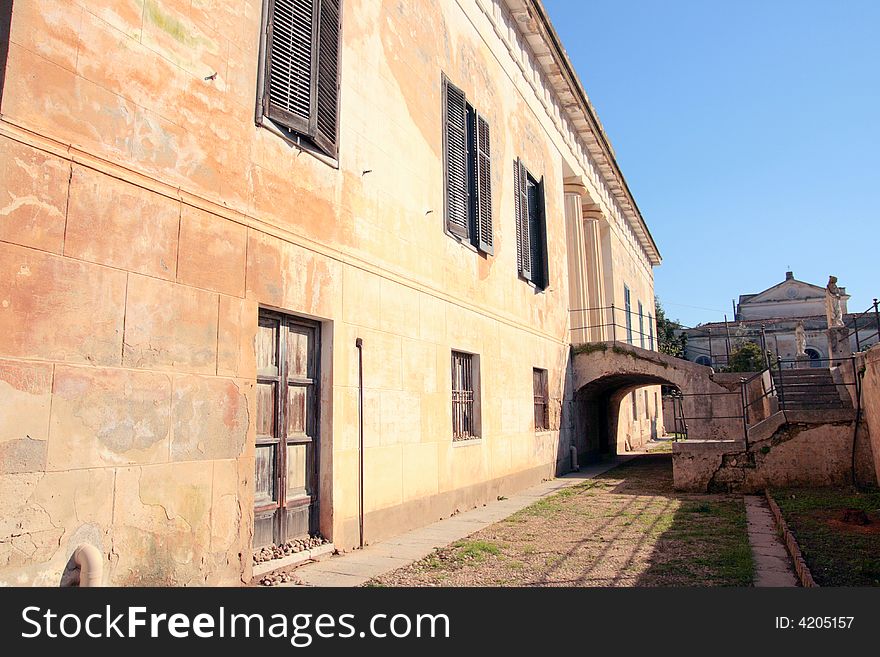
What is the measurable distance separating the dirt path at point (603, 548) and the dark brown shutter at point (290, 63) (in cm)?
461

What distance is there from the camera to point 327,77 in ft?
22.3

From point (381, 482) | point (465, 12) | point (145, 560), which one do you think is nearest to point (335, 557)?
point (381, 482)

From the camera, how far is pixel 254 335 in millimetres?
5398

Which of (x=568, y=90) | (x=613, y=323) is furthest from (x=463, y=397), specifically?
(x=568, y=90)

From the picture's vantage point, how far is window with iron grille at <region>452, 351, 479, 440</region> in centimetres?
951

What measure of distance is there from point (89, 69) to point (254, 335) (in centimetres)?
236

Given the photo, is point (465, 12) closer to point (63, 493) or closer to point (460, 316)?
point (460, 316)

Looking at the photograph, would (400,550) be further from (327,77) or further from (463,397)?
(327,77)

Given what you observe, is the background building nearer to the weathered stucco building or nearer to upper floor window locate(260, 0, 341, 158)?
the weathered stucco building

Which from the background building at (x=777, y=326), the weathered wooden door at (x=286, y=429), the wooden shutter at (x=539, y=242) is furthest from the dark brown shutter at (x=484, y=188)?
the background building at (x=777, y=326)

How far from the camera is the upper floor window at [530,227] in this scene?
12.8 m

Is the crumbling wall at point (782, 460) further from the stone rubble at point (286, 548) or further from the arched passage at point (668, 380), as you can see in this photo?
the stone rubble at point (286, 548)
